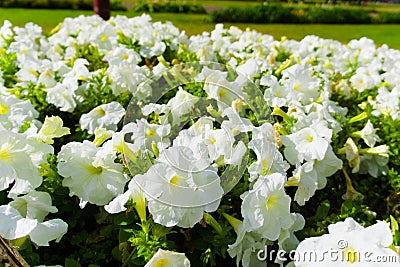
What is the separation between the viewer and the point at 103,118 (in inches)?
86.6

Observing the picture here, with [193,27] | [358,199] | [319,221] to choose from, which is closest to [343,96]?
[358,199]

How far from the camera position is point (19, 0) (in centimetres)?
1441

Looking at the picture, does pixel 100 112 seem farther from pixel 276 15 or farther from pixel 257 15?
pixel 276 15

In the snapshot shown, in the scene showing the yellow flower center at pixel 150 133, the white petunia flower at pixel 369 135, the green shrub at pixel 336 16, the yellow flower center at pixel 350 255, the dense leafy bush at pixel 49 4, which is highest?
the yellow flower center at pixel 150 133

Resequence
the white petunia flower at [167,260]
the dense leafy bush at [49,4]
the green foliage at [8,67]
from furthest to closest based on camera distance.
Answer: the dense leafy bush at [49,4], the green foliage at [8,67], the white petunia flower at [167,260]

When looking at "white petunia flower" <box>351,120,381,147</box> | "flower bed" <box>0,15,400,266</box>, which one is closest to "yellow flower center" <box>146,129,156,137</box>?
"flower bed" <box>0,15,400,266</box>

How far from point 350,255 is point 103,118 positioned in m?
1.17

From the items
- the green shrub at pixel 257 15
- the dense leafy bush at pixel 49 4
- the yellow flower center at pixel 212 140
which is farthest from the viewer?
the dense leafy bush at pixel 49 4

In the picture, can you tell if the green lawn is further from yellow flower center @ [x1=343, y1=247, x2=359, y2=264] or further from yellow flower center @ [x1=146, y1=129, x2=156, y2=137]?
yellow flower center @ [x1=343, y1=247, x2=359, y2=264]

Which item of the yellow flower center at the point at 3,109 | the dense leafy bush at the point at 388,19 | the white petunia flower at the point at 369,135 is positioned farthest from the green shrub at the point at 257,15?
the yellow flower center at the point at 3,109

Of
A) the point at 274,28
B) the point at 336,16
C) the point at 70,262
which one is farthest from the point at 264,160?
the point at 336,16

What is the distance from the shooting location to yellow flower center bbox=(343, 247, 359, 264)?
141 centimetres

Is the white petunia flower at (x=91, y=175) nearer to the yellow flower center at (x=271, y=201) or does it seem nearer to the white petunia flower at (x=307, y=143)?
the yellow flower center at (x=271, y=201)

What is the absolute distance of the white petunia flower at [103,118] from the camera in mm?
2189
